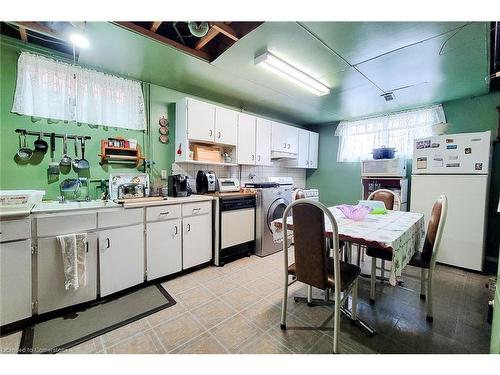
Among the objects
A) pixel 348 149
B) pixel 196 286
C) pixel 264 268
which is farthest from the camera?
pixel 348 149

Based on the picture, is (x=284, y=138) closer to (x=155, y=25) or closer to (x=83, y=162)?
(x=155, y=25)

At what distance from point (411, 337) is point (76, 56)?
386cm

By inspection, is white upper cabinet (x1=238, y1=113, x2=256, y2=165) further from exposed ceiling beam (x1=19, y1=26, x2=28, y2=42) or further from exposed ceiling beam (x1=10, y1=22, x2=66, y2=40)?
exposed ceiling beam (x1=19, y1=26, x2=28, y2=42)

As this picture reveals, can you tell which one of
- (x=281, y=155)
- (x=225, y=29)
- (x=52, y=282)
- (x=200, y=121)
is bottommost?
(x=52, y=282)

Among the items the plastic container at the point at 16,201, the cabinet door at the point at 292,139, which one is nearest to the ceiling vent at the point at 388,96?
the cabinet door at the point at 292,139

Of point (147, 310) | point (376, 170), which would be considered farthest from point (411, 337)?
point (376, 170)

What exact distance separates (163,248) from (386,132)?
13.6ft

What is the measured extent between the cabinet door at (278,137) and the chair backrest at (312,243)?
8.67 feet

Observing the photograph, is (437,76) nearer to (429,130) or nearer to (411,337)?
(429,130)

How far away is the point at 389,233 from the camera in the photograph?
143cm

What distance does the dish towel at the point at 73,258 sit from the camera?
173cm

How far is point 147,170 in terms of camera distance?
2785 millimetres

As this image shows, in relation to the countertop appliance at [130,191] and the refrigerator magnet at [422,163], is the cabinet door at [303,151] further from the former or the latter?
the countertop appliance at [130,191]

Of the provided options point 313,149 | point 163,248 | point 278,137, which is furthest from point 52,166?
point 313,149
